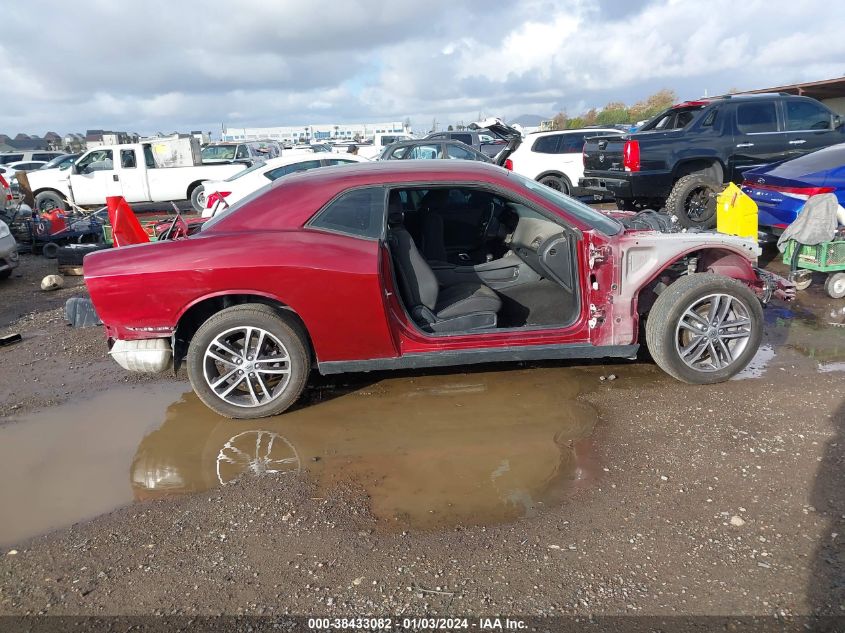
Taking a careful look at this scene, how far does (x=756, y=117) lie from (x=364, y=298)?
8.50 meters

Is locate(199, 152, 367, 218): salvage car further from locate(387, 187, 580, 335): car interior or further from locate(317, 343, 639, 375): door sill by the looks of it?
locate(317, 343, 639, 375): door sill

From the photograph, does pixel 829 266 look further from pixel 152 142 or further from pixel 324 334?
pixel 152 142

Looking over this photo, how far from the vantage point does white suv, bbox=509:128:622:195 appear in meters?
12.4

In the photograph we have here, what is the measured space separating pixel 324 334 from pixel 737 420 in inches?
105

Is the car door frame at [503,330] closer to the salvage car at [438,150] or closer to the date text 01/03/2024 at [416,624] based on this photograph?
the date text 01/03/2024 at [416,624]

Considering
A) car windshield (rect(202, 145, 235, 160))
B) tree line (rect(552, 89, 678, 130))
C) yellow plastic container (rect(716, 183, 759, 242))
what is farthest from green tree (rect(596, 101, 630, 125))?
yellow plastic container (rect(716, 183, 759, 242))

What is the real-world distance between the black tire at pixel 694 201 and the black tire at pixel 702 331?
448 centimetres

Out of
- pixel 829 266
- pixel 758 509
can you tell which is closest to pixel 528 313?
pixel 758 509

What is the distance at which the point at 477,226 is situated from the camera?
6.05 metres

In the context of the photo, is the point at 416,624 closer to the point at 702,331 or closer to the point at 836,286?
the point at 702,331

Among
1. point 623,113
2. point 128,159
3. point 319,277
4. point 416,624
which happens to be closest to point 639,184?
point 319,277

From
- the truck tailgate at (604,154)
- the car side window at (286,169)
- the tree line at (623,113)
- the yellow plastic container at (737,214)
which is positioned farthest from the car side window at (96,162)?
the tree line at (623,113)

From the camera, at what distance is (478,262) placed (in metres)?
5.74

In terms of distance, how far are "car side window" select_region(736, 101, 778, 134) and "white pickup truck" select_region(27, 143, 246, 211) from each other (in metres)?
10.4
